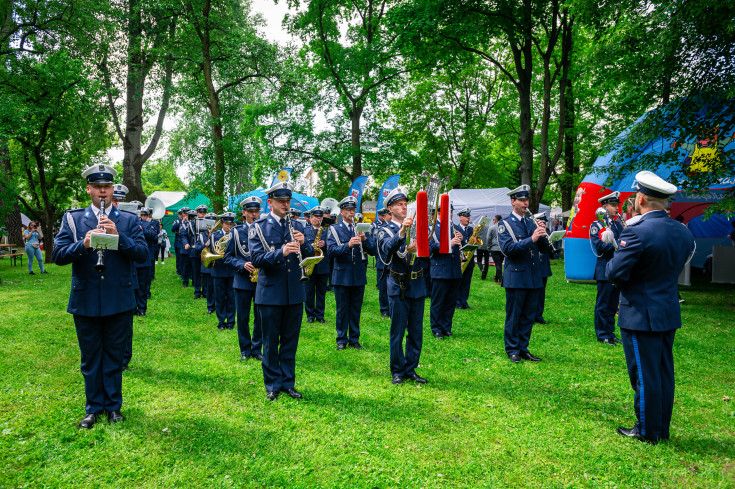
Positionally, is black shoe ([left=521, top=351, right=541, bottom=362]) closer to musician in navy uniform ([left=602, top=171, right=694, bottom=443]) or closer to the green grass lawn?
the green grass lawn

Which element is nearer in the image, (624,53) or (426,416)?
(426,416)

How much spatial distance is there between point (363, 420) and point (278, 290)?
172 centimetres

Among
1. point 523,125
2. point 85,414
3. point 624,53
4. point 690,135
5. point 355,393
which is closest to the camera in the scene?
point 85,414

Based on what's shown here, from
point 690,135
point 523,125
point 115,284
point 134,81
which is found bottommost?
point 115,284

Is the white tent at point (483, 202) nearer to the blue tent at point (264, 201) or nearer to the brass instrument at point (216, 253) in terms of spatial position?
the blue tent at point (264, 201)

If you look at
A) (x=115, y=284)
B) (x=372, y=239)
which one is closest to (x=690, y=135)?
(x=372, y=239)

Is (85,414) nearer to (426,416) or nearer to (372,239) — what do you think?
(426,416)

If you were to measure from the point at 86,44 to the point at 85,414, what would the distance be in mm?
20192

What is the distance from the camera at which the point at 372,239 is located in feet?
25.1

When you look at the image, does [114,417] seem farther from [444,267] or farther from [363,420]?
[444,267]

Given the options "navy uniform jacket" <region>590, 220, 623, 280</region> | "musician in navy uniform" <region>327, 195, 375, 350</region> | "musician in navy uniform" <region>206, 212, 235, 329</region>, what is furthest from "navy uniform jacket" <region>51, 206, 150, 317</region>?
"navy uniform jacket" <region>590, 220, 623, 280</region>

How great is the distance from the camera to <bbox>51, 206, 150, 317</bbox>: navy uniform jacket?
14.1 feet

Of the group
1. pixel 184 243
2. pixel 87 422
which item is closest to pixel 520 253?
pixel 87 422

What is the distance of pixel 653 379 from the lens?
408 cm
